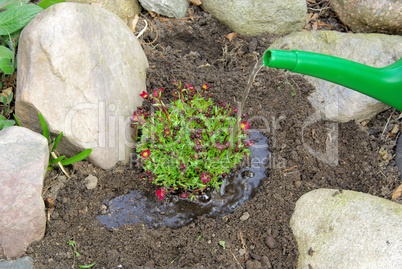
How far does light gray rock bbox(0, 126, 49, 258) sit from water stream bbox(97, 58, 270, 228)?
570 mm

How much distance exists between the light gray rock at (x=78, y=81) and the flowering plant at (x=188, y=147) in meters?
0.28

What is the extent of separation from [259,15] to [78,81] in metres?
2.38

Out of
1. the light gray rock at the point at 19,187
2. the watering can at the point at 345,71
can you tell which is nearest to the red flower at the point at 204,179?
the watering can at the point at 345,71

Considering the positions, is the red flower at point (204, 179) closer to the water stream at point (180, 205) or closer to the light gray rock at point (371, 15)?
the water stream at point (180, 205)

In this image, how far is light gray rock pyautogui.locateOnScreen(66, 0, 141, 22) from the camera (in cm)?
389

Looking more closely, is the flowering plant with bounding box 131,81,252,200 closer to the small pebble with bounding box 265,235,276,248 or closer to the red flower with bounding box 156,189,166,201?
the red flower with bounding box 156,189,166,201

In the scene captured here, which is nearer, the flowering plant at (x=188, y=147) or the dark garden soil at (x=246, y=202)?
the dark garden soil at (x=246, y=202)

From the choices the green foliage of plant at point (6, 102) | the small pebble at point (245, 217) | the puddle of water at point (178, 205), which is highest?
the green foliage of plant at point (6, 102)

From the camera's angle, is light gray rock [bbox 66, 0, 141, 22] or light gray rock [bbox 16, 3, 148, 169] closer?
light gray rock [bbox 16, 3, 148, 169]

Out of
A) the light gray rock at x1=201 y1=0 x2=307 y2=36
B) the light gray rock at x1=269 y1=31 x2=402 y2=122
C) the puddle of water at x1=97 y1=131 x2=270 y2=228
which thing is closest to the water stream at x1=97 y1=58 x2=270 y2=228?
the puddle of water at x1=97 y1=131 x2=270 y2=228

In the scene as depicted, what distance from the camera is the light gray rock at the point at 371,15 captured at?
11.9 feet

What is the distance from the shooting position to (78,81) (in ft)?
9.34

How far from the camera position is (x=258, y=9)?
13.1 feet

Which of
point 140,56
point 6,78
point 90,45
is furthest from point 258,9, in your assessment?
point 6,78
